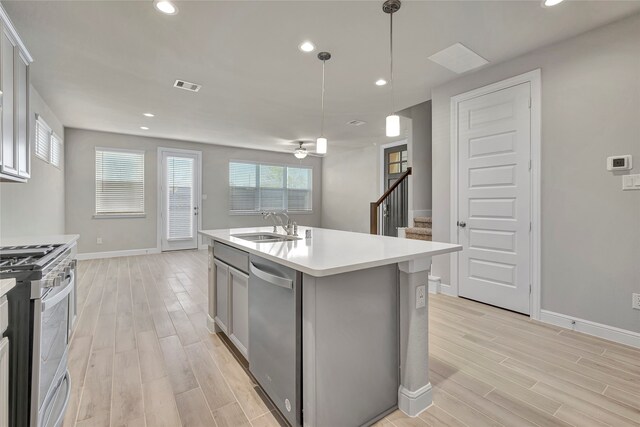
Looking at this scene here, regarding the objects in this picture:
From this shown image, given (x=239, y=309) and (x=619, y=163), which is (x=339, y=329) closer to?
(x=239, y=309)

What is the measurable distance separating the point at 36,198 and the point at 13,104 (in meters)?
2.44

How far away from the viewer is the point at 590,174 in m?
2.56

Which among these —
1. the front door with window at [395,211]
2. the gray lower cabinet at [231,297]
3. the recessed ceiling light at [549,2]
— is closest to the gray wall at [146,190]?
the front door with window at [395,211]

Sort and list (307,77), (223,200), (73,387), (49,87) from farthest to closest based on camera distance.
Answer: (223,200), (49,87), (307,77), (73,387)

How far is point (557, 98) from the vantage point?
274 centimetres

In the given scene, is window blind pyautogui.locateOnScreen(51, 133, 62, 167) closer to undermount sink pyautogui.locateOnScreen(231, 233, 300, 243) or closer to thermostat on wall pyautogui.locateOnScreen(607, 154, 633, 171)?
undermount sink pyautogui.locateOnScreen(231, 233, 300, 243)

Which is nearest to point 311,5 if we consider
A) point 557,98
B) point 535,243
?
point 557,98

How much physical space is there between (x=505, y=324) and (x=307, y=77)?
10.9ft

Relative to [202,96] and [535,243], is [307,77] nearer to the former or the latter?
[202,96]

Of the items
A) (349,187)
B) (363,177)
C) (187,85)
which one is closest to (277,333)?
(187,85)

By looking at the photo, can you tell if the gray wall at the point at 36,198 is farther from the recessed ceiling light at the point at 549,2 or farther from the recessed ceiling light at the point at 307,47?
the recessed ceiling light at the point at 549,2

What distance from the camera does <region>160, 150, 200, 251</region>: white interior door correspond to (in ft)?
21.9

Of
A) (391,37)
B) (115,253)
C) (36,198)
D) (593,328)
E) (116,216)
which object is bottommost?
(593,328)

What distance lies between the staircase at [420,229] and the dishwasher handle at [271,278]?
3007 mm
